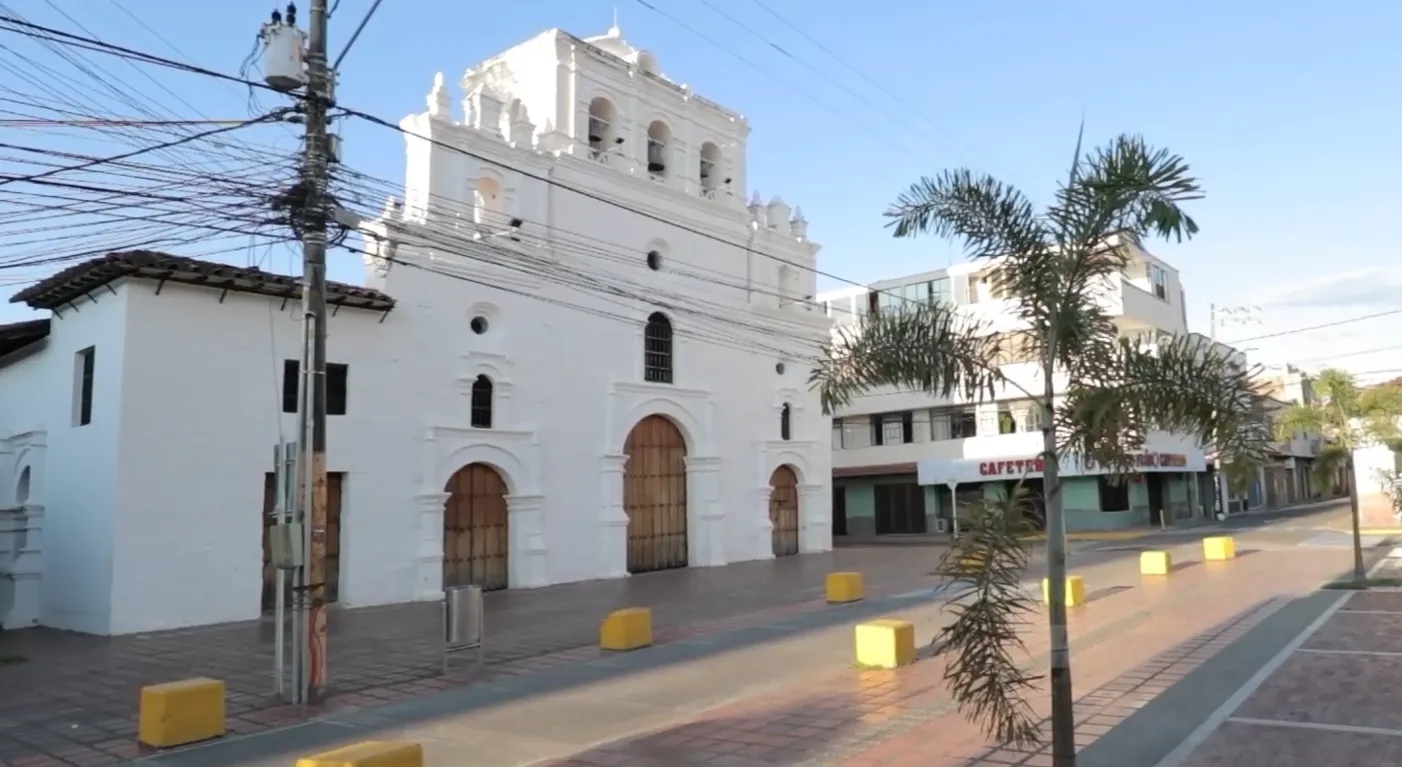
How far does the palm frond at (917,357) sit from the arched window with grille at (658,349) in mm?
17944

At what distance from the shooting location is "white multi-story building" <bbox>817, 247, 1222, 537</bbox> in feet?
118

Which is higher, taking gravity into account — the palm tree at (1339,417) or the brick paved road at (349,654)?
the palm tree at (1339,417)

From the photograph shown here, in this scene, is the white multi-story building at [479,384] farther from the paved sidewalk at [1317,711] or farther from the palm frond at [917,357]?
the paved sidewalk at [1317,711]

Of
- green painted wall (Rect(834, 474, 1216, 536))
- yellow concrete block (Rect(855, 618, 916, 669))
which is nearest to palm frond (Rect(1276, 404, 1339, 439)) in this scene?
yellow concrete block (Rect(855, 618, 916, 669))

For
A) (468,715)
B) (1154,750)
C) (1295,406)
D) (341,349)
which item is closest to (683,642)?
(468,715)

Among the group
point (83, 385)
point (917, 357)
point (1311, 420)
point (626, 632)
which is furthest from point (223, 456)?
point (1311, 420)

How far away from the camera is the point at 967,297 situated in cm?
3844

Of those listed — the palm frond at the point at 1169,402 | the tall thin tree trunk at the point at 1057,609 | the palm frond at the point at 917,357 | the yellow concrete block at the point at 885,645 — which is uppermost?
the palm frond at the point at 917,357

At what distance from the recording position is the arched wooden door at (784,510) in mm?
28047

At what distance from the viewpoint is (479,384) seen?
20234mm

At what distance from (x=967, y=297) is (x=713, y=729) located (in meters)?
33.1

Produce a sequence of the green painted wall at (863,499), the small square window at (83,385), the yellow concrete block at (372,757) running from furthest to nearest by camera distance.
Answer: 1. the green painted wall at (863,499)
2. the small square window at (83,385)
3. the yellow concrete block at (372,757)

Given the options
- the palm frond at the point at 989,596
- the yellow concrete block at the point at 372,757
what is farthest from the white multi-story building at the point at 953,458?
the yellow concrete block at the point at 372,757

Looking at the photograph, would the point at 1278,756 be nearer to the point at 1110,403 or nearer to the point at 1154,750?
the point at 1154,750
